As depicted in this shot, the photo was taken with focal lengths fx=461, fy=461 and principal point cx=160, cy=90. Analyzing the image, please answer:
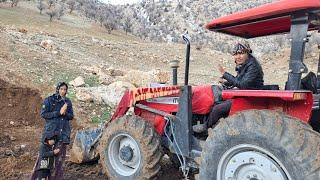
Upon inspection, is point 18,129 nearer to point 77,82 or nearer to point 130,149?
point 77,82

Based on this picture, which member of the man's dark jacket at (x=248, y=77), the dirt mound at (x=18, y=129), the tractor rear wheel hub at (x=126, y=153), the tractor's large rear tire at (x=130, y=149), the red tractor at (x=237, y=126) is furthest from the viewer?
the dirt mound at (x=18, y=129)

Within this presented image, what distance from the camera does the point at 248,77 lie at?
16.2ft

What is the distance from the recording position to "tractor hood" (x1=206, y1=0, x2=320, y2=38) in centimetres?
401

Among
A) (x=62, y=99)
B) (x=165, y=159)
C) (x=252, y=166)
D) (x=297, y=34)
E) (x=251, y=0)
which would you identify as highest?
(x=251, y=0)

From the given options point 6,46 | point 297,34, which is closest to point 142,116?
point 297,34

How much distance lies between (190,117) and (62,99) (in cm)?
181

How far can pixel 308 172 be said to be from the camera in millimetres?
3623

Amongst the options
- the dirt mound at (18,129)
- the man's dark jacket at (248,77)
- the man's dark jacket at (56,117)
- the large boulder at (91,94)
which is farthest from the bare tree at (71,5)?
the man's dark jacket at (248,77)

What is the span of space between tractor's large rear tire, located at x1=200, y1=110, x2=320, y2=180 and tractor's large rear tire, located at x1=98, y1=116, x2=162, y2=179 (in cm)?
119

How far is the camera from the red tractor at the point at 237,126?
3836 mm

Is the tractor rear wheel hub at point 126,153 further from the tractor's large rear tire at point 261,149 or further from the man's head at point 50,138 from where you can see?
the tractor's large rear tire at point 261,149

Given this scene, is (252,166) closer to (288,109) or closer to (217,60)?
(288,109)

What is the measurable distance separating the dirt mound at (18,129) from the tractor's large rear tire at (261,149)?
3.16 meters

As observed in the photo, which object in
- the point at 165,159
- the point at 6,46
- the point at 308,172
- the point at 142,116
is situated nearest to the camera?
the point at 308,172
